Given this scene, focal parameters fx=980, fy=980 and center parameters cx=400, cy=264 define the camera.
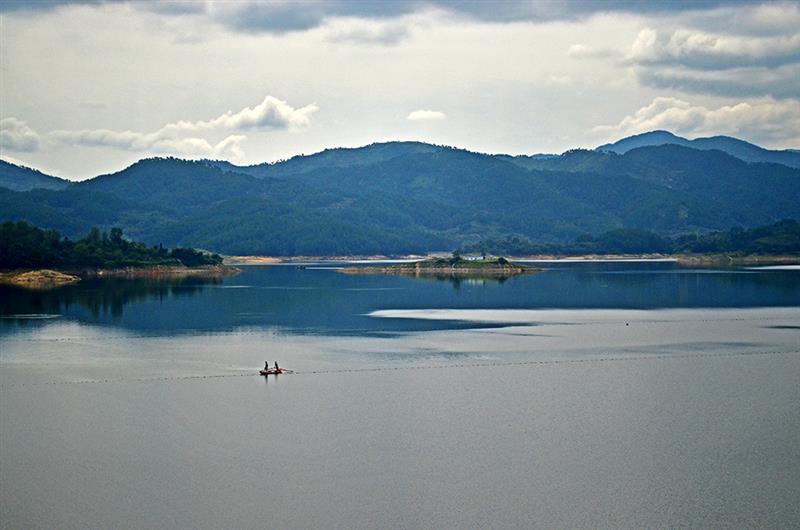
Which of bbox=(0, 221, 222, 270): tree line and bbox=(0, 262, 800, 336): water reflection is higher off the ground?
bbox=(0, 221, 222, 270): tree line

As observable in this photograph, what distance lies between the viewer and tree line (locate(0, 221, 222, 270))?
5133 inches

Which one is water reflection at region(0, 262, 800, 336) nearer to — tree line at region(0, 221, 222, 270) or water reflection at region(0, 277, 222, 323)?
water reflection at region(0, 277, 222, 323)

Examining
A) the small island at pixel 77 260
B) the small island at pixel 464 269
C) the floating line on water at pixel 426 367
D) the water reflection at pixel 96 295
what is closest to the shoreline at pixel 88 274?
the small island at pixel 77 260

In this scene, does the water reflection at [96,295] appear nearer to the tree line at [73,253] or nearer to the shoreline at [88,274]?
the shoreline at [88,274]

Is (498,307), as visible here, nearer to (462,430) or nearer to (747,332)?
(747,332)

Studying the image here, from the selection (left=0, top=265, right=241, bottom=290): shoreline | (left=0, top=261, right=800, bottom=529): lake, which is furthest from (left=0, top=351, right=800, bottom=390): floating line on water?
(left=0, top=265, right=241, bottom=290): shoreline

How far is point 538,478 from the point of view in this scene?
96.7 feet

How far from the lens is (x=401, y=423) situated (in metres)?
37.1

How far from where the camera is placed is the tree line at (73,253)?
130375 mm

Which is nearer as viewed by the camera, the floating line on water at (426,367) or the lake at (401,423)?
the lake at (401,423)

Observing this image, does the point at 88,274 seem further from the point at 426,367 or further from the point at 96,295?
the point at 426,367

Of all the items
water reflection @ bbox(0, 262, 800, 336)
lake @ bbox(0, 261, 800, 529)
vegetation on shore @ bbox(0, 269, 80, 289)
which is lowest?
lake @ bbox(0, 261, 800, 529)

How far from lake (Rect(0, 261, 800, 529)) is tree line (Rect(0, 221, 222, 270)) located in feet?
189

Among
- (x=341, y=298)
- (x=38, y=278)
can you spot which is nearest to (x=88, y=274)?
(x=38, y=278)
